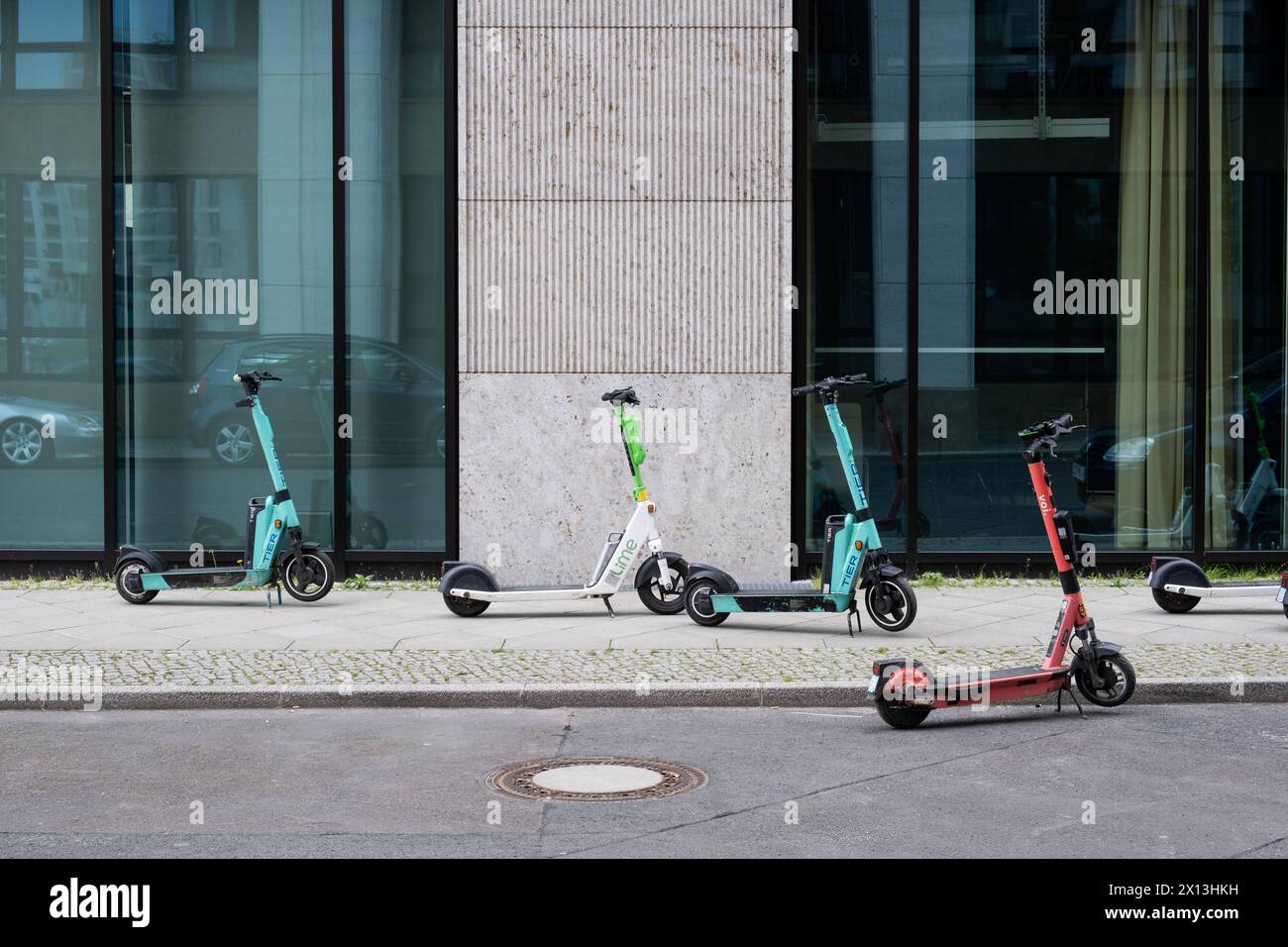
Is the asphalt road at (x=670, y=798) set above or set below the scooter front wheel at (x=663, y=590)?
below

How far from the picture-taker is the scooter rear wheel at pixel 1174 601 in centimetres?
1098

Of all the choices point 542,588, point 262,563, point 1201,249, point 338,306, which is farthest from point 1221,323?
point 262,563

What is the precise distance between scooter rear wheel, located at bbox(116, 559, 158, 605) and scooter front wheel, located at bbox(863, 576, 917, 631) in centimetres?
536

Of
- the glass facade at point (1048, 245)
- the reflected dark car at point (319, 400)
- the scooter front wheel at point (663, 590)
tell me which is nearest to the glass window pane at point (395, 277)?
the reflected dark car at point (319, 400)

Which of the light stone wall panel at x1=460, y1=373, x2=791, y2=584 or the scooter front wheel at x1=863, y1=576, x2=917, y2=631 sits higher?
the light stone wall panel at x1=460, y1=373, x2=791, y2=584

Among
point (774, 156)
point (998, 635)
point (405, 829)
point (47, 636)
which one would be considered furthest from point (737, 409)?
point (405, 829)

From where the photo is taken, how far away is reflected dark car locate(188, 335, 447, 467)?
1295 cm

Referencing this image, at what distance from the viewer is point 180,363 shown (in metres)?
13.0

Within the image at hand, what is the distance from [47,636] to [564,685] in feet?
12.6

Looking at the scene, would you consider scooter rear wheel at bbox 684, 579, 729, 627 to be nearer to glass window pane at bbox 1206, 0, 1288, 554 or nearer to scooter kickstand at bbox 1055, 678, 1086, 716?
scooter kickstand at bbox 1055, 678, 1086, 716

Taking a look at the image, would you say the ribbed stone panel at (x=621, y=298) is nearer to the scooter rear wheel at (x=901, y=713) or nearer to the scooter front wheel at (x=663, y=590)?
the scooter front wheel at (x=663, y=590)

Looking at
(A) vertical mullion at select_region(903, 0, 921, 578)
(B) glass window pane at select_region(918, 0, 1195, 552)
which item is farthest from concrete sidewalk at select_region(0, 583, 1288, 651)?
(B) glass window pane at select_region(918, 0, 1195, 552)

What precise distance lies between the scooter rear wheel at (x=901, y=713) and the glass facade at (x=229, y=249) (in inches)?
236

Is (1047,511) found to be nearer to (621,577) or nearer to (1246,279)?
(621,577)
